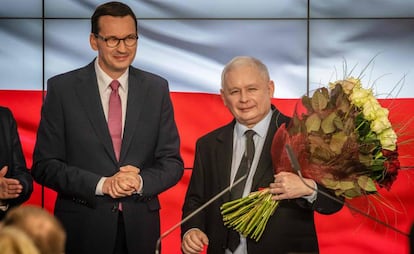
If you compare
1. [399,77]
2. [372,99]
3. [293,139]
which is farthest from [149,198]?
[399,77]

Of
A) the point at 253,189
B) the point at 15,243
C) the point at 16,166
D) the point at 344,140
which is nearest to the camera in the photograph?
the point at 15,243

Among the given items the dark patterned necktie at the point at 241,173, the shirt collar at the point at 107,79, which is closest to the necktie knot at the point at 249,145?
the dark patterned necktie at the point at 241,173

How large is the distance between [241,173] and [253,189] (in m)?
0.10

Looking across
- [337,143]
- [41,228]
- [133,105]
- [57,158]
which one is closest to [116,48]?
[133,105]

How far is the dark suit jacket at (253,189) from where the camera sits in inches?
158

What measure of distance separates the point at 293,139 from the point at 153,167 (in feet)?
2.61

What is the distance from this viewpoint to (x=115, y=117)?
436 centimetres

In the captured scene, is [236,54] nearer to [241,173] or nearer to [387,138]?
[241,173]

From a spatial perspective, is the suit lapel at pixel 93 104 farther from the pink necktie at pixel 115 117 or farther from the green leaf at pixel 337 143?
the green leaf at pixel 337 143

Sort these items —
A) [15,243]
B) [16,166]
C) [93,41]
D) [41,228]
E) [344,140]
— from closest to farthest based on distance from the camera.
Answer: [15,243], [41,228], [344,140], [16,166], [93,41]

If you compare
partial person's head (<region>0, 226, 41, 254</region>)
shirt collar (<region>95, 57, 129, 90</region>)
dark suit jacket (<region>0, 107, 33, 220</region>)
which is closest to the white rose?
shirt collar (<region>95, 57, 129, 90</region>)

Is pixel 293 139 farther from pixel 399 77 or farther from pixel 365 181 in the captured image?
pixel 399 77

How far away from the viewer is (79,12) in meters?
4.92

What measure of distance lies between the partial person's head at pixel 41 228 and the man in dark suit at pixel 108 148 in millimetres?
1594
